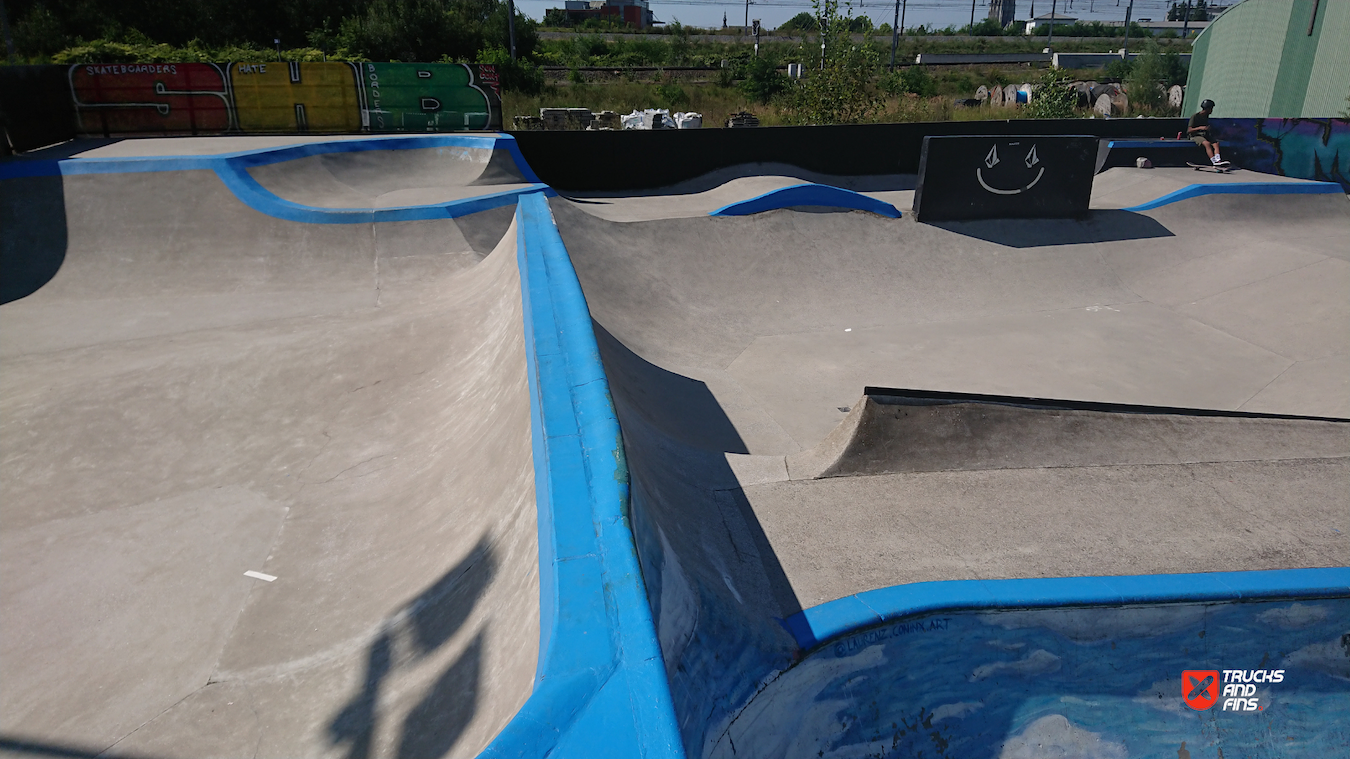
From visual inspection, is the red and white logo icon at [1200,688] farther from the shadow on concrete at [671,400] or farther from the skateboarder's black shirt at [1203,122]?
the skateboarder's black shirt at [1203,122]

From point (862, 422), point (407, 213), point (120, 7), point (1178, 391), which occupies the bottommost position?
point (1178, 391)

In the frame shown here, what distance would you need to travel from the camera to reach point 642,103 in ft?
116

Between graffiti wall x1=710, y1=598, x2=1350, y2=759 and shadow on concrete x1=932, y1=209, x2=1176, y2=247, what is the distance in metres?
8.86

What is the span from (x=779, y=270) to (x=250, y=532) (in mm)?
7845

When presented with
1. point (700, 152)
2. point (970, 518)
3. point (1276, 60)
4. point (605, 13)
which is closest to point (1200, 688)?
point (970, 518)

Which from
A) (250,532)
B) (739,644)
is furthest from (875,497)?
(250,532)

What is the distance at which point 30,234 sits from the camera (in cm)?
888

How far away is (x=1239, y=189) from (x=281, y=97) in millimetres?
18656

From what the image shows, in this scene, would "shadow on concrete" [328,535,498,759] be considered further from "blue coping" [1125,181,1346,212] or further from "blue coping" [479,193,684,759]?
"blue coping" [1125,181,1346,212]

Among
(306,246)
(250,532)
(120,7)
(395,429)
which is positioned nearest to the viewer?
(250,532)

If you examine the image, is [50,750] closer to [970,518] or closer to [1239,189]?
[970,518]

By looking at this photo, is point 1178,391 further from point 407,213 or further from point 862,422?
point 407,213

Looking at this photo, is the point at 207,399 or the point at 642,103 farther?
the point at 642,103

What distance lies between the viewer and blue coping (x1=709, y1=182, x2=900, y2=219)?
11.4 m
